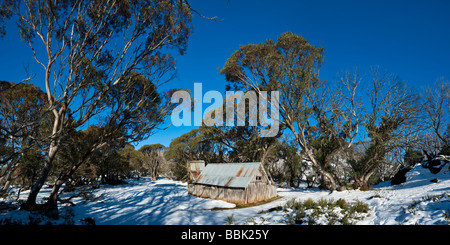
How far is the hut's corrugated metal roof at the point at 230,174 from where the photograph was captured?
2031 centimetres

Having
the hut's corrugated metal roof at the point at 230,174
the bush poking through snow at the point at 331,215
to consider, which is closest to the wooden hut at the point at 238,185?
the hut's corrugated metal roof at the point at 230,174

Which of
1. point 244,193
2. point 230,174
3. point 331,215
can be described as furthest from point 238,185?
point 331,215

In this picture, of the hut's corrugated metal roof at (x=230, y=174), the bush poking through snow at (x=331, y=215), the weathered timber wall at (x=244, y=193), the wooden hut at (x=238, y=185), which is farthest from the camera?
the hut's corrugated metal roof at (x=230, y=174)

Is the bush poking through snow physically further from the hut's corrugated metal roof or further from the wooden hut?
the hut's corrugated metal roof

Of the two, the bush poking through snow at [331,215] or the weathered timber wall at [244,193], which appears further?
the weathered timber wall at [244,193]

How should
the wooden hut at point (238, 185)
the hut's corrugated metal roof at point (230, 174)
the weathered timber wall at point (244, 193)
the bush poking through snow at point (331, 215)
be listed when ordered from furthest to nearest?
the hut's corrugated metal roof at point (230, 174) < the wooden hut at point (238, 185) < the weathered timber wall at point (244, 193) < the bush poking through snow at point (331, 215)

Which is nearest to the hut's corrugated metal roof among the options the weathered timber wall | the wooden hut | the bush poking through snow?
the wooden hut

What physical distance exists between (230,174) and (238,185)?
2.77 m

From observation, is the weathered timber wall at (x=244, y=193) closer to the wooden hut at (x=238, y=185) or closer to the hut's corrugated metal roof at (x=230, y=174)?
the wooden hut at (x=238, y=185)

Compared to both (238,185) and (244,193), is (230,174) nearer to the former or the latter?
(238,185)

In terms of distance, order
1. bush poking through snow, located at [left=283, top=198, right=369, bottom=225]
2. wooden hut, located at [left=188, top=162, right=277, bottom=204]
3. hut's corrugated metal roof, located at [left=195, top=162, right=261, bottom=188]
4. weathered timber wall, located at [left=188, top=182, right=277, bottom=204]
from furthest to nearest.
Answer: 1. hut's corrugated metal roof, located at [left=195, top=162, right=261, bottom=188]
2. wooden hut, located at [left=188, top=162, right=277, bottom=204]
3. weathered timber wall, located at [left=188, top=182, right=277, bottom=204]
4. bush poking through snow, located at [left=283, top=198, right=369, bottom=225]

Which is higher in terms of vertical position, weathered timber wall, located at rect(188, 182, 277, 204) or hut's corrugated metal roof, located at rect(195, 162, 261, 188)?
hut's corrugated metal roof, located at rect(195, 162, 261, 188)

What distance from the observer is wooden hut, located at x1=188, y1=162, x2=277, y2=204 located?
19.6 meters
